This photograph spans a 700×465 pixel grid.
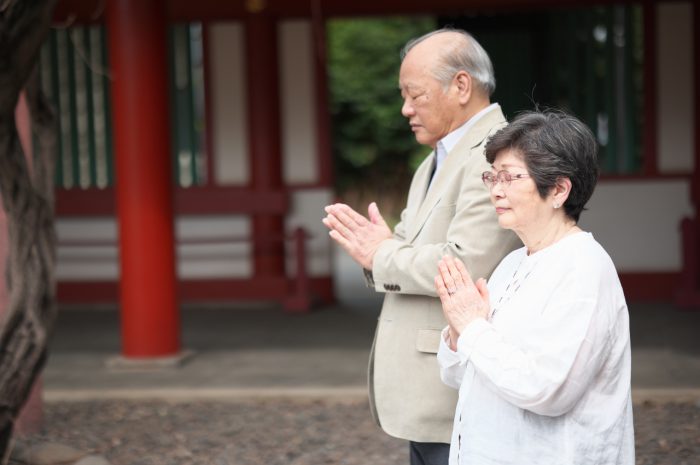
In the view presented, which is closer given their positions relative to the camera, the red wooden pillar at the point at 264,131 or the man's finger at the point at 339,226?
the man's finger at the point at 339,226

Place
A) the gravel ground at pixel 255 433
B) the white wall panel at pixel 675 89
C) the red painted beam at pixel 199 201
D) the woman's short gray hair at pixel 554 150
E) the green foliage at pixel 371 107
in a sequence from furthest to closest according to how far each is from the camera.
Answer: the green foliage at pixel 371 107
the red painted beam at pixel 199 201
the white wall panel at pixel 675 89
the gravel ground at pixel 255 433
the woman's short gray hair at pixel 554 150

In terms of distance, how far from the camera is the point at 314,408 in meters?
5.64

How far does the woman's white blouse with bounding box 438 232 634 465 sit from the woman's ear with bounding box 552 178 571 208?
86 mm

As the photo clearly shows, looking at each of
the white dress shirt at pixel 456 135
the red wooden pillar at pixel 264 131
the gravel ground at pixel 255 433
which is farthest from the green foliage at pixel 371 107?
the white dress shirt at pixel 456 135

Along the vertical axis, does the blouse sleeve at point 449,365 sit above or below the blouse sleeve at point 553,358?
below

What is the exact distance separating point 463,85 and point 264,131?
663 centimetres

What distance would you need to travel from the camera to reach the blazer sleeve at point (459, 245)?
8.82ft

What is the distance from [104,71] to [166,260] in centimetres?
337

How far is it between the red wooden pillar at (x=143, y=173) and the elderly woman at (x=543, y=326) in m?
4.62

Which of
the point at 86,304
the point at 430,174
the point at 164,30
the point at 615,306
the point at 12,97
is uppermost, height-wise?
the point at 164,30

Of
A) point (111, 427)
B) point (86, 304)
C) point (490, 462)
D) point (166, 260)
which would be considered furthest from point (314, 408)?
point (86, 304)

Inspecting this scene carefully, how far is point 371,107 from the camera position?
22.1 metres

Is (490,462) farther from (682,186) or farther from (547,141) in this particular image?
(682,186)

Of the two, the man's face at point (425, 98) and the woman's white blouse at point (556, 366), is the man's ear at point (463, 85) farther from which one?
the woman's white blouse at point (556, 366)
